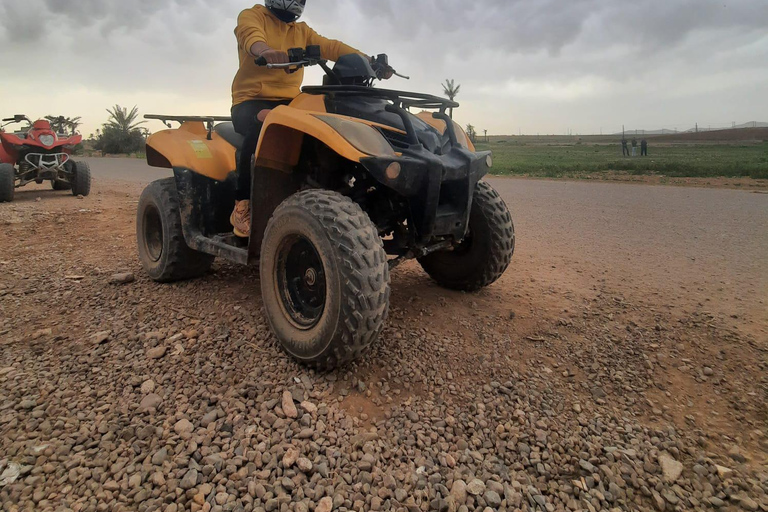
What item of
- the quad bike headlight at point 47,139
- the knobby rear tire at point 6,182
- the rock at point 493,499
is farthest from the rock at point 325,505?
the quad bike headlight at point 47,139

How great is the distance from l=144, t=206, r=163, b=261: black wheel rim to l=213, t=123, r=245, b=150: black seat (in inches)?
38.4

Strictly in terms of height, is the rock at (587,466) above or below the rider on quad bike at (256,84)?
below

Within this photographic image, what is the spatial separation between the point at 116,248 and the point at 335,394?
14.4 feet

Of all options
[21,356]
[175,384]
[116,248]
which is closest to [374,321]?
[175,384]

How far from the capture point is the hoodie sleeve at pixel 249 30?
335 cm

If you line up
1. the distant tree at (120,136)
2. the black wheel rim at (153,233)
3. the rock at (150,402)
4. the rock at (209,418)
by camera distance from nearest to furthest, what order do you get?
the rock at (209,418)
the rock at (150,402)
the black wheel rim at (153,233)
the distant tree at (120,136)

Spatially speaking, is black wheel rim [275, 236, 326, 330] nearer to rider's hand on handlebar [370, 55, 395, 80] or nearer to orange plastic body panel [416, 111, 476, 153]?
orange plastic body panel [416, 111, 476, 153]

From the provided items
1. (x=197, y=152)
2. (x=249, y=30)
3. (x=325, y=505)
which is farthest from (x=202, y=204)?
(x=325, y=505)

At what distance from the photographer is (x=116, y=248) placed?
5863mm

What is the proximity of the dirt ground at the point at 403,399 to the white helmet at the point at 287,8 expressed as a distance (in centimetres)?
219

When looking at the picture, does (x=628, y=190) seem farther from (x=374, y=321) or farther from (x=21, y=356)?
(x=21, y=356)

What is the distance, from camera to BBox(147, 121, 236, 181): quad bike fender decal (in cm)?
394

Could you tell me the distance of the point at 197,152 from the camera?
3.99 metres

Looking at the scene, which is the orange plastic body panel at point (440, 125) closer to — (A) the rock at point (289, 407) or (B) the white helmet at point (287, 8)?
(B) the white helmet at point (287, 8)
